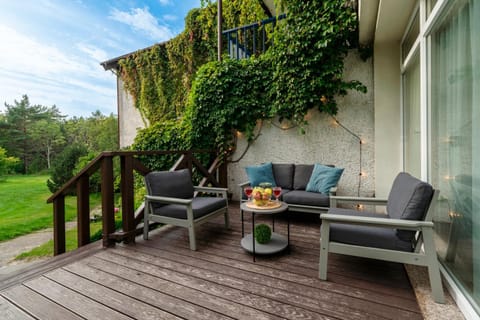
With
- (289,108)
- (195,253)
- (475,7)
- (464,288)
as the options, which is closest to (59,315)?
(195,253)

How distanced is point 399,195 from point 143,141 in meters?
5.18

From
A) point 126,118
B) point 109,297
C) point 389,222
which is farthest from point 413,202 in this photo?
point 126,118

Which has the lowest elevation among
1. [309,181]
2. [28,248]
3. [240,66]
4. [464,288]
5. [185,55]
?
[28,248]

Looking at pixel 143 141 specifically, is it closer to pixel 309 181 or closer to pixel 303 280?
pixel 309 181

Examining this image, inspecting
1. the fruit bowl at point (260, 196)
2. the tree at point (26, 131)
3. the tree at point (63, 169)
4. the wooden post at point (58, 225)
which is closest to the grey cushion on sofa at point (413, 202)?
the fruit bowl at point (260, 196)

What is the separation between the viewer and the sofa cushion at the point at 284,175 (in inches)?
161

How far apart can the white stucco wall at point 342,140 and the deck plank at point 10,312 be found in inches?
156

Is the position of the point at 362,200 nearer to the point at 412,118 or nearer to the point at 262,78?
the point at 412,118

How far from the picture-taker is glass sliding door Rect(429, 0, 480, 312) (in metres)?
1.40

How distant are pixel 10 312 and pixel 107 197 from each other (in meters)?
1.27

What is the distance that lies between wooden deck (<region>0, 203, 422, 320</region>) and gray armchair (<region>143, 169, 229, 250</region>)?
0.33 m

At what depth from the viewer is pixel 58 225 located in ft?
9.75

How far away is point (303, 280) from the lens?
193 centimetres

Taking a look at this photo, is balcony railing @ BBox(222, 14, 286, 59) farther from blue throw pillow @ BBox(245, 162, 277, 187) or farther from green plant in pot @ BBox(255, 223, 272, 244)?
green plant in pot @ BBox(255, 223, 272, 244)
